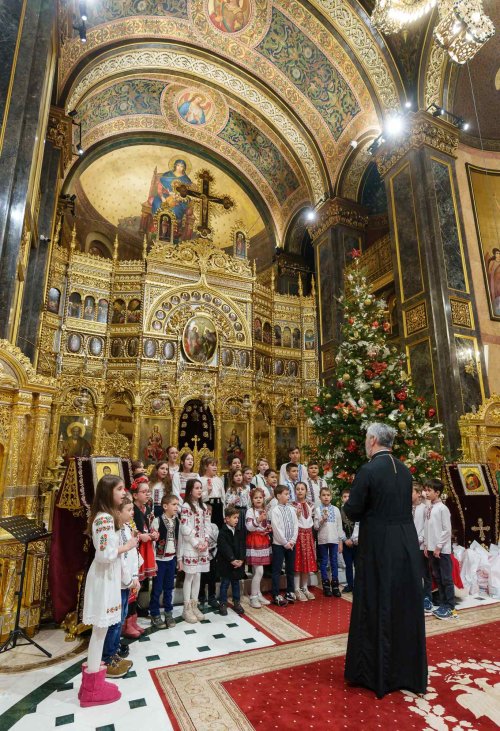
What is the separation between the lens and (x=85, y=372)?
12.6 meters

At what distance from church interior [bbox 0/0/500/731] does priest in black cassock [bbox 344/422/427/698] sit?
0.61 ft

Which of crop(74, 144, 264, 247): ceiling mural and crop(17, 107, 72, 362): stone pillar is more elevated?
crop(74, 144, 264, 247): ceiling mural

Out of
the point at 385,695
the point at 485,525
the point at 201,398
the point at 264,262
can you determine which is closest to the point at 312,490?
the point at 485,525

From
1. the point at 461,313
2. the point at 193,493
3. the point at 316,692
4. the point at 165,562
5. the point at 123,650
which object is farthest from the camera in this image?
the point at 461,313

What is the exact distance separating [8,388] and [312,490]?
4354 mm

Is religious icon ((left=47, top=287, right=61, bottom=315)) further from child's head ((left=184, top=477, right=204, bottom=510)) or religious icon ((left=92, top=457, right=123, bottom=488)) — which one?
child's head ((left=184, top=477, right=204, bottom=510))

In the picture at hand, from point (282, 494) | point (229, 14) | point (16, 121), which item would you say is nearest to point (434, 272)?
point (282, 494)

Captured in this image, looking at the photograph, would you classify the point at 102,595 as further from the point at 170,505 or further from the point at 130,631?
the point at 170,505

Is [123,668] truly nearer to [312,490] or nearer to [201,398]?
[312,490]

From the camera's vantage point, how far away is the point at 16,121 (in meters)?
6.05

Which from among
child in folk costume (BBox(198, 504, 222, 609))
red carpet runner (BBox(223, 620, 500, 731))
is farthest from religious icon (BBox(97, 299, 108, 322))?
red carpet runner (BBox(223, 620, 500, 731))

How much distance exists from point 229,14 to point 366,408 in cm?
1387

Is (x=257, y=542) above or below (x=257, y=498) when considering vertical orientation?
below

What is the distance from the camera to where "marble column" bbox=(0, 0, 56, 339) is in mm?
5871
